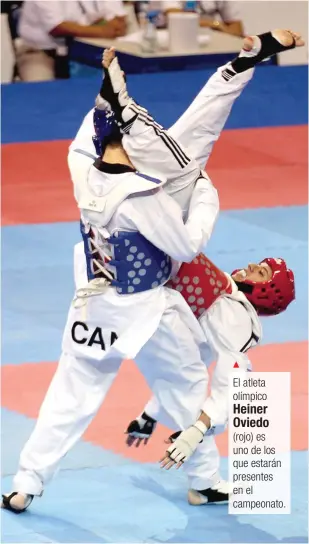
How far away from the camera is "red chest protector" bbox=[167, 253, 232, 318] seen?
19.0 ft

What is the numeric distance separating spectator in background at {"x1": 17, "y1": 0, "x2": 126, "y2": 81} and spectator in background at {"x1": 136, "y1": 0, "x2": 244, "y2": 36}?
48 cm

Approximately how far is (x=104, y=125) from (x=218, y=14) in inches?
358

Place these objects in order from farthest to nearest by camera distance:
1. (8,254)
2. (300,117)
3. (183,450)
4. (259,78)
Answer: (259,78) < (300,117) < (8,254) < (183,450)

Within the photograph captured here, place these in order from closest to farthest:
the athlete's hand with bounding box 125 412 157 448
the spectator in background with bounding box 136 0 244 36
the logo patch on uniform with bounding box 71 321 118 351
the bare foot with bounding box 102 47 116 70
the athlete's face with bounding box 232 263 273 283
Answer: the bare foot with bounding box 102 47 116 70
the logo patch on uniform with bounding box 71 321 118 351
the athlete's face with bounding box 232 263 273 283
the athlete's hand with bounding box 125 412 157 448
the spectator in background with bounding box 136 0 244 36

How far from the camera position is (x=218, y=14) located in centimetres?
1421

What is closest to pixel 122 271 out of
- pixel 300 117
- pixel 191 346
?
pixel 191 346

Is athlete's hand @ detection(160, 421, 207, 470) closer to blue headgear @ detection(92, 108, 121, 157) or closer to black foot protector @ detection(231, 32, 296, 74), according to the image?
blue headgear @ detection(92, 108, 121, 157)

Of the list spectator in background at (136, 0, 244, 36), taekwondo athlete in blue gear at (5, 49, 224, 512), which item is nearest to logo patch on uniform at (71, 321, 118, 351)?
taekwondo athlete in blue gear at (5, 49, 224, 512)

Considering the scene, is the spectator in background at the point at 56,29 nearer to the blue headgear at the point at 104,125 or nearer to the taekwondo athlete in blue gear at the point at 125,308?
the taekwondo athlete in blue gear at the point at 125,308

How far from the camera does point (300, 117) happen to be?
1262 centimetres

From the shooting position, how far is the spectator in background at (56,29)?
43.4ft

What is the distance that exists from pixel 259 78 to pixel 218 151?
200 cm

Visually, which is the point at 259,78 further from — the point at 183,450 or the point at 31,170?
the point at 183,450
